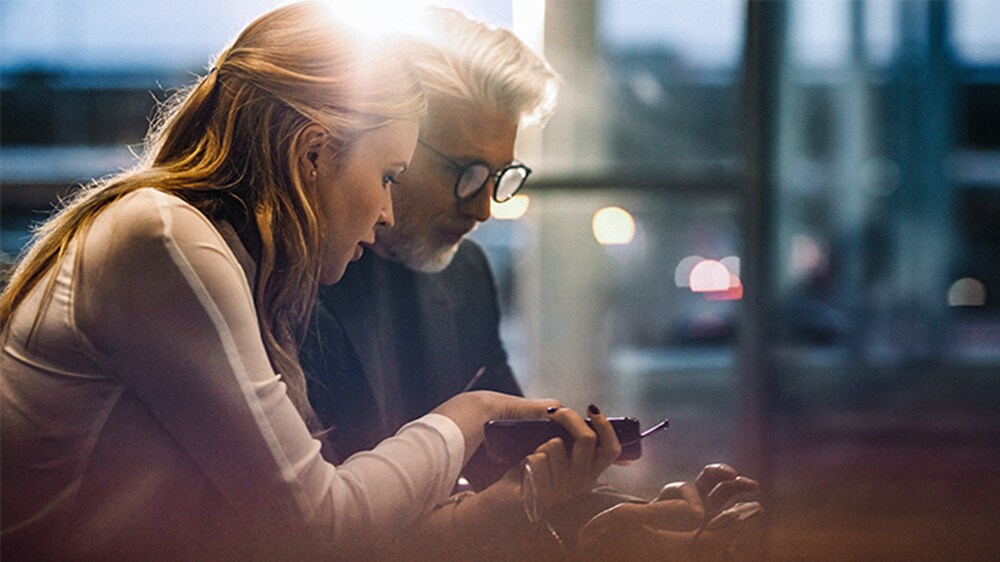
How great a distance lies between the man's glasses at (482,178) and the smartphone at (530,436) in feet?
1.40

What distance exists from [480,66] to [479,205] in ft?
0.61

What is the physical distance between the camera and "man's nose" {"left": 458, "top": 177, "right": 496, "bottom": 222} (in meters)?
1.45

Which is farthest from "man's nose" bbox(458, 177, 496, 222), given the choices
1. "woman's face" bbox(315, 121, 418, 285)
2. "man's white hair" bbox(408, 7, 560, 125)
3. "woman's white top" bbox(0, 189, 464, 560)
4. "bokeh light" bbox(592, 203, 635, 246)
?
"bokeh light" bbox(592, 203, 635, 246)

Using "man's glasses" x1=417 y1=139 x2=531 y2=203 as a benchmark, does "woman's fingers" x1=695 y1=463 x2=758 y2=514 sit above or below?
below

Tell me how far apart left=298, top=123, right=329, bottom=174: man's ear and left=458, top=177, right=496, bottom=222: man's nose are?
0.36 metres

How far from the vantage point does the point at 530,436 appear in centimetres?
108

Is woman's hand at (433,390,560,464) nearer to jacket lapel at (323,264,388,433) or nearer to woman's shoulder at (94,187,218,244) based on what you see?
jacket lapel at (323,264,388,433)

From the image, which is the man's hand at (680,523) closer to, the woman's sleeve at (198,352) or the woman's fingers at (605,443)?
the woman's fingers at (605,443)

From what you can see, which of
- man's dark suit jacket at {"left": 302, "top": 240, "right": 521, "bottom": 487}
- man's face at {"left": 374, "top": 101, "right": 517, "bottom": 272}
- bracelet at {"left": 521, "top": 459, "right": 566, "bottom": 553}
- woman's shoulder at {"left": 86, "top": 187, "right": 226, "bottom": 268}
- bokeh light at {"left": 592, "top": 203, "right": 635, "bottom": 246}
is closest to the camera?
woman's shoulder at {"left": 86, "top": 187, "right": 226, "bottom": 268}

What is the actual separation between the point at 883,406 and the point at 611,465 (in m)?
4.55

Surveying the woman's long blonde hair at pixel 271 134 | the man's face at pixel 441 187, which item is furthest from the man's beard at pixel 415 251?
the woman's long blonde hair at pixel 271 134

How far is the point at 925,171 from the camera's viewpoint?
5.60 metres

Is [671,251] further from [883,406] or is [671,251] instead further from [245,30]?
[883,406]

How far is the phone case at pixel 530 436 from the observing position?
3.53ft
